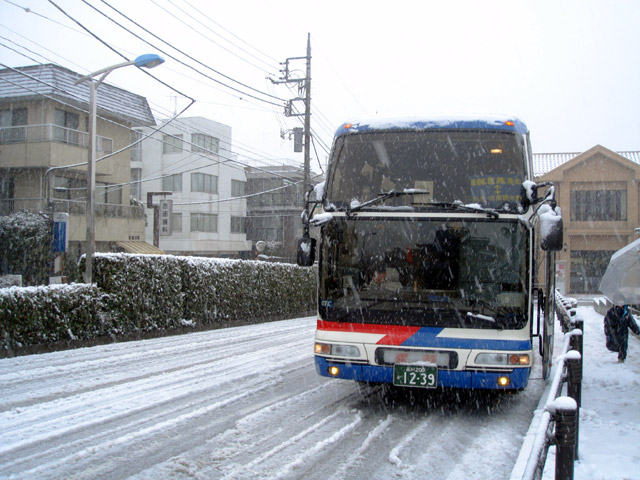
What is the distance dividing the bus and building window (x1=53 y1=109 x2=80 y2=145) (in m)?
23.0

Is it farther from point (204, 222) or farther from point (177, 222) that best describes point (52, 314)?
point (204, 222)

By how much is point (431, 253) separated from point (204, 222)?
134 ft

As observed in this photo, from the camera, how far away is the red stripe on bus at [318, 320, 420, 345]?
655 cm

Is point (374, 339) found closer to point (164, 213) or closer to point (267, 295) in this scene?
point (267, 295)

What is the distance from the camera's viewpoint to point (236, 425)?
6215 mm

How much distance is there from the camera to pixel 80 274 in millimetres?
13602

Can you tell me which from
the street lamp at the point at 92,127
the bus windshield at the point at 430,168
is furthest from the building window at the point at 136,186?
the bus windshield at the point at 430,168

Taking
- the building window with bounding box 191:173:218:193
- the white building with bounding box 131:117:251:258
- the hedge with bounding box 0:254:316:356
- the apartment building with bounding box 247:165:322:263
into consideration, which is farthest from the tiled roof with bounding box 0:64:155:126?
the apartment building with bounding box 247:165:322:263

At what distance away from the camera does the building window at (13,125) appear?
1035 inches

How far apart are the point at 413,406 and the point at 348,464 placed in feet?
8.31

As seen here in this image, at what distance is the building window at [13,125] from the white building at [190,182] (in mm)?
16679

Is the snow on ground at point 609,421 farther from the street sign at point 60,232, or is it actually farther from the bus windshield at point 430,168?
the street sign at point 60,232

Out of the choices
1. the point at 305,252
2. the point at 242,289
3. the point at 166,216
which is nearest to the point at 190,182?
the point at 166,216

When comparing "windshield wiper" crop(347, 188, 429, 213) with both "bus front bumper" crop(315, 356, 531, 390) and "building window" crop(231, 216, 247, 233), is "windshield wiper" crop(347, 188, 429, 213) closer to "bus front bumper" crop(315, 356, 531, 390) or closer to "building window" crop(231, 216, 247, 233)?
"bus front bumper" crop(315, 356, 531, 390)
